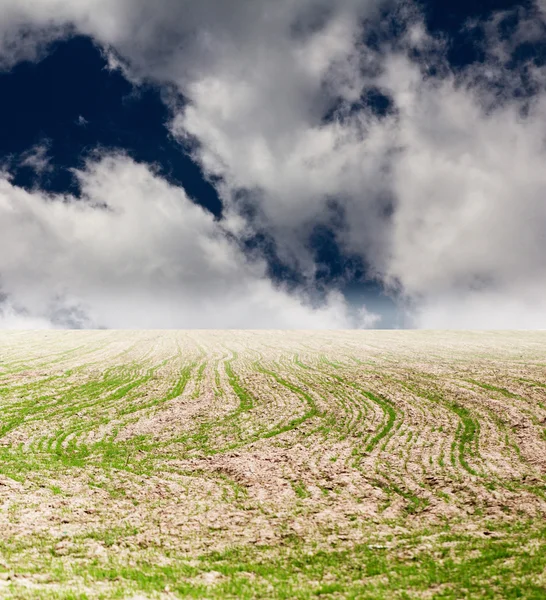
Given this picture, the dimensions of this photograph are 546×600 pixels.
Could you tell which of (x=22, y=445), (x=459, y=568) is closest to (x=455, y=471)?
(x=459, y=568)

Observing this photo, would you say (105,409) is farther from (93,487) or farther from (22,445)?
(93,487)

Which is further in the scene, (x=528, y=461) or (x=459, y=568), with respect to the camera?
(x=528, y=461)

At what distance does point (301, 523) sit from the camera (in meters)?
11.2

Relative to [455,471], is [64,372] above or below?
above

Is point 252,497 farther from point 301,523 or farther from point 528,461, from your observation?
point 528,461

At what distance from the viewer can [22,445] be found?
56.6ft

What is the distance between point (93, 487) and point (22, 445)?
619cm

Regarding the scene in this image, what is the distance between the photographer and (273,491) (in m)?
13.3

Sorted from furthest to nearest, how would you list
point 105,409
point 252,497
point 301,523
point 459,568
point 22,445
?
1. point 105,409
2. point 22,445
3. point 252,497
4. point 301,523
5. point 459,568

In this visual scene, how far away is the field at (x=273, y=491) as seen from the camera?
8.69 metres

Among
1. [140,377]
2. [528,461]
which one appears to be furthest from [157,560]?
[140,377]

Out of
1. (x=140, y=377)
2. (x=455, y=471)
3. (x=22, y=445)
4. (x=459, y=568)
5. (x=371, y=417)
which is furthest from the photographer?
(x=140, y=377)

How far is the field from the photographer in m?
8.69

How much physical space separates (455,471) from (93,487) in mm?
13177
